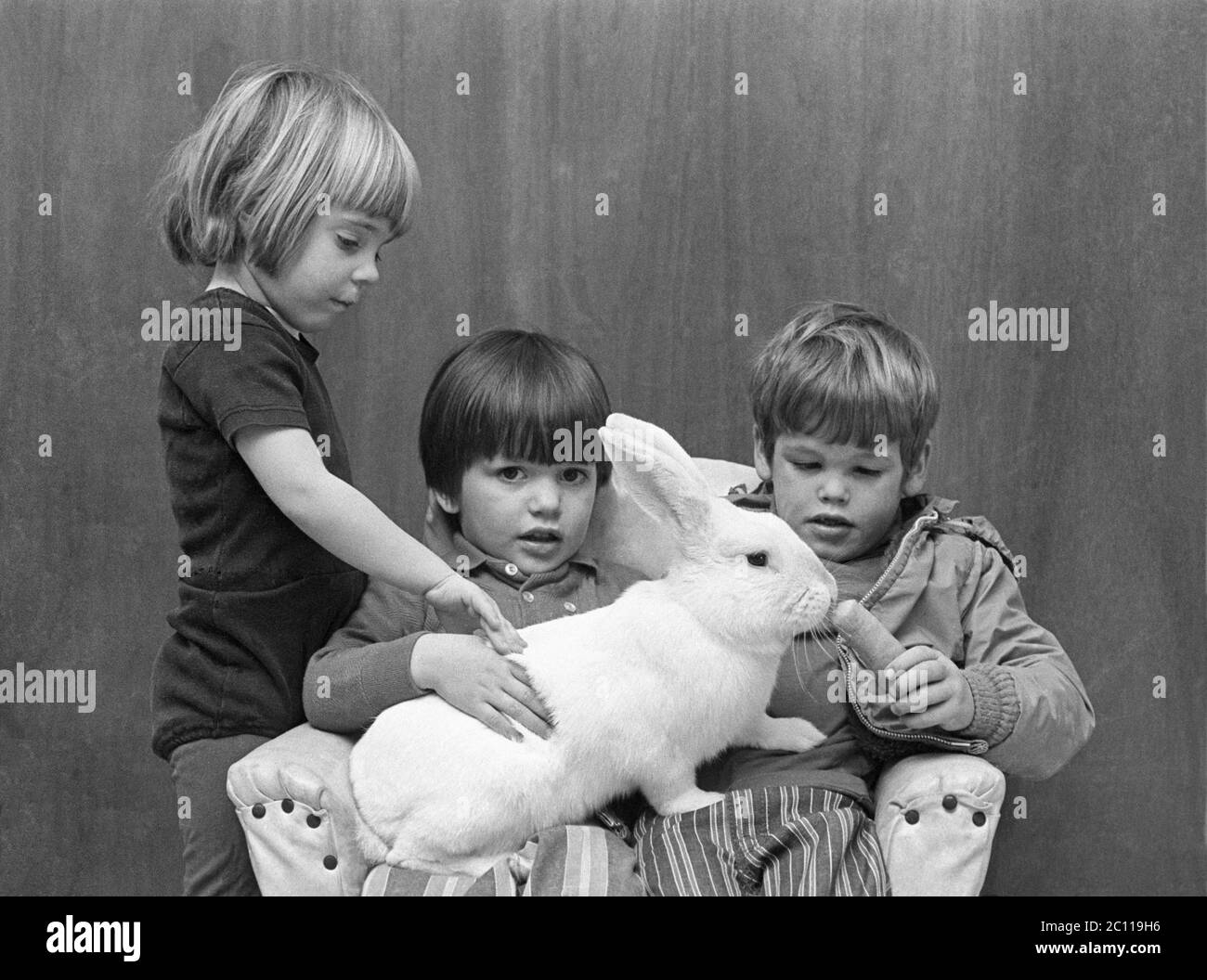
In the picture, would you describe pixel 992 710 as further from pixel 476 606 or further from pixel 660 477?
pixel 476 606

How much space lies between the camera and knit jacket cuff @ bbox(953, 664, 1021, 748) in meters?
1.58

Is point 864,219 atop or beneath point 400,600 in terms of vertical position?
atop

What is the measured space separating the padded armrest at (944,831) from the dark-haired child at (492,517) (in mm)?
471

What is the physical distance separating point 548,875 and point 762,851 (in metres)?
0.23

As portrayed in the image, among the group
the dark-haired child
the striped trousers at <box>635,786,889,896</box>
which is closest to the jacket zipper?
the striped trousers at <box>635,786,889,896</box>

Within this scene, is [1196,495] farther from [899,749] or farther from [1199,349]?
[899,749]

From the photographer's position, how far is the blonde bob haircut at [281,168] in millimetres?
1703

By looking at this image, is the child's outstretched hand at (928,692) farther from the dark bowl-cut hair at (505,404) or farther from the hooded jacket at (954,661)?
the dark bowl-cut hair at (505,404)

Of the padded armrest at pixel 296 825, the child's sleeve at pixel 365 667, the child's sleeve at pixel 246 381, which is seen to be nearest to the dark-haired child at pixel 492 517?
the child's sleeve at pixel 365 667

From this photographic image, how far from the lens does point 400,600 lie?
1.78m

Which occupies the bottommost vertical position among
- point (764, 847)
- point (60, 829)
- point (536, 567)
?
point (60, 829)

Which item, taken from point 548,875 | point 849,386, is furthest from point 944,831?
point 849,386
